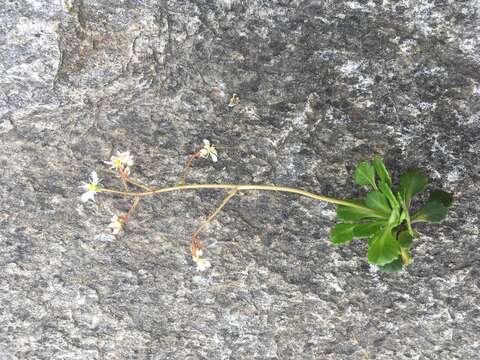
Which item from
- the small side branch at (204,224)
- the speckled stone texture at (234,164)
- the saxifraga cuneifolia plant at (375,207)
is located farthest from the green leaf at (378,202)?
the small side branch at (204,224)

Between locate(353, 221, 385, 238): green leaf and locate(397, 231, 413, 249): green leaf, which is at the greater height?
locate(353, 221, 385, 238): green leaf

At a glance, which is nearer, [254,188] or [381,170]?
[381,170]

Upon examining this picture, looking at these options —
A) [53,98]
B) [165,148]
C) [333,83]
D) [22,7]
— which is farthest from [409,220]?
[22,7]

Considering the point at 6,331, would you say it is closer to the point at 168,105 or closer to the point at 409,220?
the point at 168,105

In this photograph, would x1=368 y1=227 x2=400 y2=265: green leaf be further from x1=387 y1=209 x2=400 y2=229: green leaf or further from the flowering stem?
the flowering stem

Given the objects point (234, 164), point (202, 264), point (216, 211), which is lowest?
point (202, 264)

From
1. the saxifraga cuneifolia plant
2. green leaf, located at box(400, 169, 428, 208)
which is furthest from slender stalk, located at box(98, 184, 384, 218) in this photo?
green leaf, located at box(400, 169, 428, 208)

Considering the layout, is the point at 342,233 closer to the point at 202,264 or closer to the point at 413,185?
the point at 413,185

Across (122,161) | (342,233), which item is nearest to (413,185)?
(342,233)
